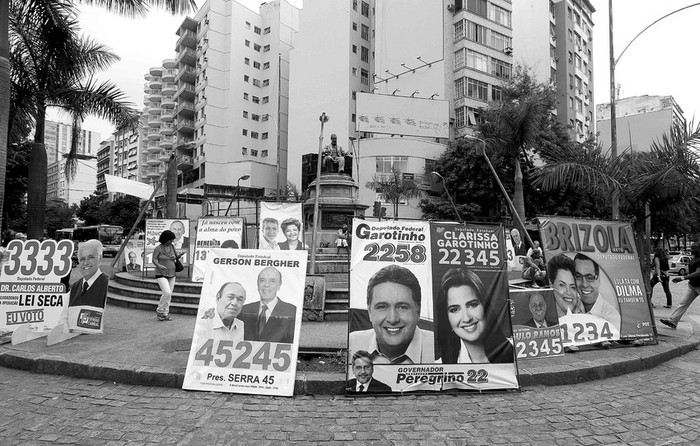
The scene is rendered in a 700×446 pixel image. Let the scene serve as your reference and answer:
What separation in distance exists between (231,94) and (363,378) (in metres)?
64.4

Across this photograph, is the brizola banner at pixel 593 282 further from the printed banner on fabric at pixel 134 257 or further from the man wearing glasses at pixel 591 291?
the printed banner on fabric at pixel 134 257

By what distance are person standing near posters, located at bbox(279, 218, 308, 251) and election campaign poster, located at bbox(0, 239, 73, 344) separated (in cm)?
640

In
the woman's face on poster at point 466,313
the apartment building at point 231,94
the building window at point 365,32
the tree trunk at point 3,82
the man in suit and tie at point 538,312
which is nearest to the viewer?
the woman's face on poster at point 466,313

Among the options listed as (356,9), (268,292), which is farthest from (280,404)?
(356,9)

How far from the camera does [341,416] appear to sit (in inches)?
170

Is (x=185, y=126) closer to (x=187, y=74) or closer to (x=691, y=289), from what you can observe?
(x=187, y=74)

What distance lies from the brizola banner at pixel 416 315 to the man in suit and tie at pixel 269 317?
76 cm

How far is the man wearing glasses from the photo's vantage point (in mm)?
6844

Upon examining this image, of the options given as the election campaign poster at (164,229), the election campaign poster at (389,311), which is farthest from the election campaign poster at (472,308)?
the election campaign poster at (164,229)

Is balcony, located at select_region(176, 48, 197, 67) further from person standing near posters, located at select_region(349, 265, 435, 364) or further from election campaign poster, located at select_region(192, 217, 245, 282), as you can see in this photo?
person standing near posters, located at select_region(349, 265, 435, 364)

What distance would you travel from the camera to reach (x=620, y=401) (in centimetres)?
483

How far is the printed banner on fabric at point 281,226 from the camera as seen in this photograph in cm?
1284

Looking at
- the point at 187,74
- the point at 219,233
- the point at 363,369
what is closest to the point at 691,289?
the point at 363,369

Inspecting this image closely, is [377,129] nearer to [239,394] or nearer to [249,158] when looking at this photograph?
[249,158]
